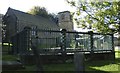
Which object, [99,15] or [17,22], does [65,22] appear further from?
[99,15]

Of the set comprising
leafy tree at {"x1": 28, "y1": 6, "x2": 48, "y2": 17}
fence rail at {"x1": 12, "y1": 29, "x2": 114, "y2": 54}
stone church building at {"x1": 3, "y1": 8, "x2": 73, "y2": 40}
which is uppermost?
leafy tree at {"x1": 28, "y1": 6, "x2": 48, "y2": 17}

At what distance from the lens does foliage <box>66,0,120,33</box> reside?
14.0 m

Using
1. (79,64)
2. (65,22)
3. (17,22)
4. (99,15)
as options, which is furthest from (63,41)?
(65,22)

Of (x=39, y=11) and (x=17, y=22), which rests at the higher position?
(x=39, y=11)

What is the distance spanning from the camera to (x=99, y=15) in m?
15.4

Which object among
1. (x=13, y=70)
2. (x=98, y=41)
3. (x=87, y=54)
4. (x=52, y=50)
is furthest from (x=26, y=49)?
(x=98, y=41)

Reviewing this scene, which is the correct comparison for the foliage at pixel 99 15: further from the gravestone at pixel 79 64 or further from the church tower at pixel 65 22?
the church tower at pixel 65 22

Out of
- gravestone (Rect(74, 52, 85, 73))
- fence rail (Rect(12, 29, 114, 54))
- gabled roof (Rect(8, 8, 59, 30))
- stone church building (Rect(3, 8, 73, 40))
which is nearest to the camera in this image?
gravestone (Rect(74, 52, 85, 73))

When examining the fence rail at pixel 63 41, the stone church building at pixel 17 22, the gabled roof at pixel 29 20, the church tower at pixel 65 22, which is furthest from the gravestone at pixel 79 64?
the church tower at pixel 65 22

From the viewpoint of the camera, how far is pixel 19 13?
44.6m

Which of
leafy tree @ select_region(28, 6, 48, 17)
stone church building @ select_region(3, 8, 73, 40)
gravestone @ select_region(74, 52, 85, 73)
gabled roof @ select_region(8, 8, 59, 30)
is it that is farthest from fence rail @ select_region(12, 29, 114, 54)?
leafy tree @ select_region(28, 6, 48, 17)

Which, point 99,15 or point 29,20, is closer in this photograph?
point 99,15

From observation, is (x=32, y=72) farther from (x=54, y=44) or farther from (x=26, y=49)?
(x=54, y=44)

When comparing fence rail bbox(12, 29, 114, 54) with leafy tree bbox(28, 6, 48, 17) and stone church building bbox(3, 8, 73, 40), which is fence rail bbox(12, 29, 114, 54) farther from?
leafy tree bbox(28, 6, 48, 17)
